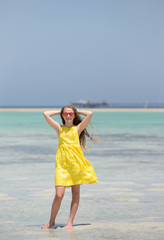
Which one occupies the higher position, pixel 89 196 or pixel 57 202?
pixel 57 202

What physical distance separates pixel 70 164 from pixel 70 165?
0.04 feet

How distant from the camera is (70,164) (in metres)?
5.03

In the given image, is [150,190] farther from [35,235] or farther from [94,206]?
[35,235]

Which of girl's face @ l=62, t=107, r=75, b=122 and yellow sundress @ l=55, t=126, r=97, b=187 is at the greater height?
girl's face @ l=62, t=107, r=75, b=122

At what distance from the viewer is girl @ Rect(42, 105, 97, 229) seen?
4992mm

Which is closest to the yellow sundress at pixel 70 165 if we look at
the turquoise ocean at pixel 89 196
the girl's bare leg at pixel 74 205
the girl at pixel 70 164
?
the girl at pixel 70 164

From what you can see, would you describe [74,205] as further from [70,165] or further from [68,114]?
[68,114]

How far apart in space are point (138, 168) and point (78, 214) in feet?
13.5

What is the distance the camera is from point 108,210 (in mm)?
6180

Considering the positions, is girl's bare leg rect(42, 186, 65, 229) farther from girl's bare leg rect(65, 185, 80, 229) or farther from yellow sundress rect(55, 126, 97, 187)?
girl's bare leg rect(65, 185, 80, 229)

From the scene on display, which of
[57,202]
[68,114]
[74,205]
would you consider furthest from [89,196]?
[68,114]

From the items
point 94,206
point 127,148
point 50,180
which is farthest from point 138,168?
point 127,148

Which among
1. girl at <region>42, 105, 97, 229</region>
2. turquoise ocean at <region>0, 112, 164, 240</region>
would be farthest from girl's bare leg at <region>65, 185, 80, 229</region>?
turquoise ocean at <region>0, 112, 164, 240</region>

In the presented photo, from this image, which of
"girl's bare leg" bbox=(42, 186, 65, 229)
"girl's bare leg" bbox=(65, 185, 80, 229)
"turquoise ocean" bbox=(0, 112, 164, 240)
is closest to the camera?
"girl's bare leg" bbox=(42, 186, 65, 229)
